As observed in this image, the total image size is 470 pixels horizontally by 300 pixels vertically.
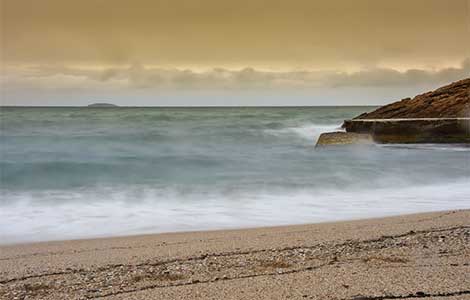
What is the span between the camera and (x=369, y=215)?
21.7 ft

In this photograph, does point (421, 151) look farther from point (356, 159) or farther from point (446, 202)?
point (446, 202)

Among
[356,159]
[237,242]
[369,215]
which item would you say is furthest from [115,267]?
[356,159]

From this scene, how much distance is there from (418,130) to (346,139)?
1.85 metres

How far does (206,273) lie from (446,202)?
4.87m

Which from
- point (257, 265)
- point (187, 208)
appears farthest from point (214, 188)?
point (257, 265)

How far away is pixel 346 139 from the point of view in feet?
48.6

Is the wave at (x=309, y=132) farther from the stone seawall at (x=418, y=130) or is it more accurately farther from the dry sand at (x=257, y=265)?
the dry sand at (x=257, y=265)

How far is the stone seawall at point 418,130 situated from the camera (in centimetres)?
1394

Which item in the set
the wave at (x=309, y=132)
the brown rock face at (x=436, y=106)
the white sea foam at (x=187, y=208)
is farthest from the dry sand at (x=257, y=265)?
the wave at (x=309, y=132)

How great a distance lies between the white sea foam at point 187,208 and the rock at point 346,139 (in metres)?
5.46

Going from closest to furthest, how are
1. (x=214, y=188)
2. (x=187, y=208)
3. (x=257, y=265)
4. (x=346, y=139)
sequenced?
(x=257, y=265) → (x=187, y=208) → (x=214, y=188) → (x=346, y=139)

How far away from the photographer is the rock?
14.6 metres

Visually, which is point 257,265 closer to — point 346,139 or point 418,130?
point 346,139

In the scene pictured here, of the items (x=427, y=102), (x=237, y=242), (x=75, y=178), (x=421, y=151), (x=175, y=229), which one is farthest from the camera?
(x=427, y=102)
